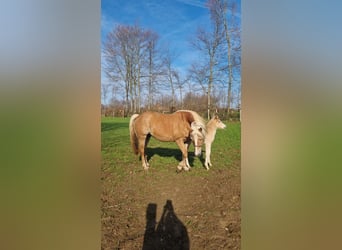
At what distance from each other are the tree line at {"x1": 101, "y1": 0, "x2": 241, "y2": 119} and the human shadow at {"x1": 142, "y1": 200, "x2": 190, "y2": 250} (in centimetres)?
74

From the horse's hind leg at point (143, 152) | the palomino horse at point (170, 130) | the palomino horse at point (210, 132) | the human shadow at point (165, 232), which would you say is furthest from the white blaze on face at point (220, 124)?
the human shadow at point (165, 232)

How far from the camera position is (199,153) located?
170cm

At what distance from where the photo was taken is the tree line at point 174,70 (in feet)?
5.12

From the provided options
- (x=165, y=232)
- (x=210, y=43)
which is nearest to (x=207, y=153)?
(x=165, y=232)

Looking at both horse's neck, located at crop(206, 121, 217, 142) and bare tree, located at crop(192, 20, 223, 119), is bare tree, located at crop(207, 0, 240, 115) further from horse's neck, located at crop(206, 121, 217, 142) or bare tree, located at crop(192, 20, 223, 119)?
horse's neck, located at crop(206, 121, 217, 142)

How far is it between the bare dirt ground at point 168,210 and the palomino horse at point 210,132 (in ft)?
0.38

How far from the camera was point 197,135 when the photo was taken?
5.55ft

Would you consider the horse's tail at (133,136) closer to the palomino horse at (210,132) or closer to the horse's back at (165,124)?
the horse's back at (165,124)

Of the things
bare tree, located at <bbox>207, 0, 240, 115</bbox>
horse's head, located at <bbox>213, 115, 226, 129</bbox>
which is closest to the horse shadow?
horse's head, located at <bbox>213, 115, 226, 129</bbox>

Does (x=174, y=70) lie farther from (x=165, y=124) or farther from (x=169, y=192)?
(x=169, y=192)
